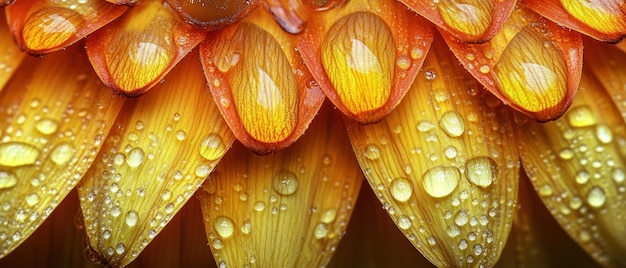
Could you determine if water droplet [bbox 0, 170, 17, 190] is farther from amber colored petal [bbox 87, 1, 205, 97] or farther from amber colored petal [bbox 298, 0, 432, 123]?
amber colored petal [bbox 298, 0, 432, 123]

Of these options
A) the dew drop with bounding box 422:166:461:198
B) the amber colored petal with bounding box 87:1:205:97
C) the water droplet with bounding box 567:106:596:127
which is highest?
the amber colored petal with bounding box 87:1:205:97

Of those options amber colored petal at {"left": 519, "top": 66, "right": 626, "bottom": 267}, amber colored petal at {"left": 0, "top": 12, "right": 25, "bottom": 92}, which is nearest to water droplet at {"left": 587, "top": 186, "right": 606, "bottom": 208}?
amber colored petal at {"left": 519, "top": 66, "right": 626, "bottom": 267}

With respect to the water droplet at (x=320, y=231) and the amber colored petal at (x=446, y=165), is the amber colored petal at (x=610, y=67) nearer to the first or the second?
the amber colored petal at (x=446, y=165)

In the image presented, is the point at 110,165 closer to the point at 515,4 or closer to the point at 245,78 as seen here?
the point at 245,78

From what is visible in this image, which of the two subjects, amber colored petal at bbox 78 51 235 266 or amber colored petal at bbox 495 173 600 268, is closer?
amber colored petal at bbox 78 51 235 266

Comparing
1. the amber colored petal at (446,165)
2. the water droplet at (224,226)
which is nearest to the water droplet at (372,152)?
the amber colored petal at (446,165)

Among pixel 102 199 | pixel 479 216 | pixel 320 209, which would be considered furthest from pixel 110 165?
pixel 479 216

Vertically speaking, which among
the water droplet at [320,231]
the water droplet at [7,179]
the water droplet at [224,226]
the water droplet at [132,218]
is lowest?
the water droplet at [320,231]
